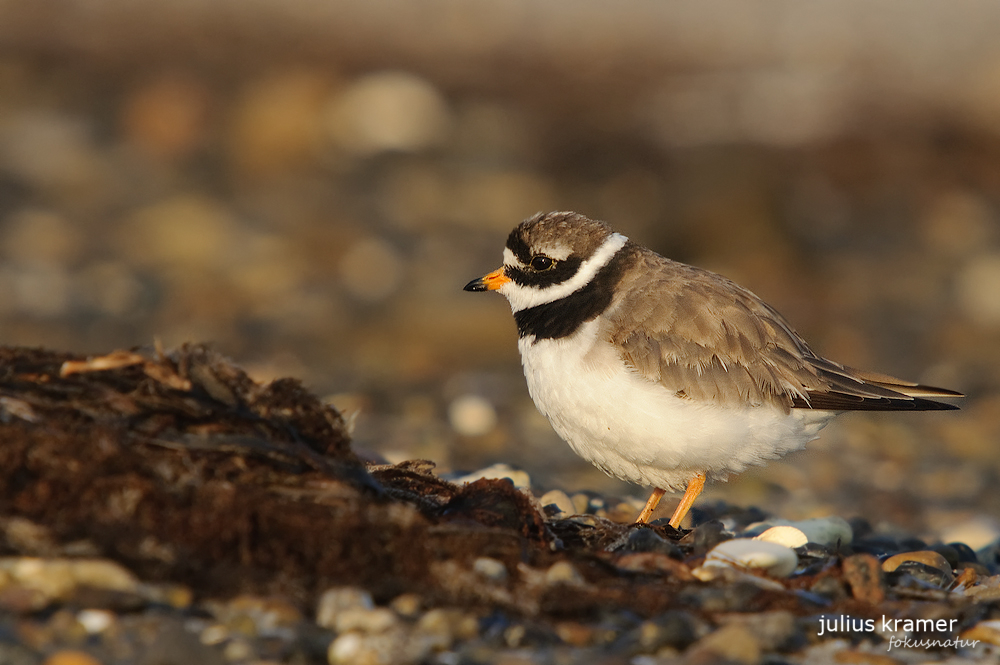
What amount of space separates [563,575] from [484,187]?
10.6 m

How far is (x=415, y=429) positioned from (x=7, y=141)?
872 cm

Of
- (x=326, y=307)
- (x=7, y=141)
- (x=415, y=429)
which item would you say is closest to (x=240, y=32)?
(x=7, y=141)

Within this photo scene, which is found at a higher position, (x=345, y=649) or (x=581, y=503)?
(x=581, y=503)

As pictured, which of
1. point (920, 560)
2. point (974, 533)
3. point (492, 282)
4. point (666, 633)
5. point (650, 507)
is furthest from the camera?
point (974, 533)

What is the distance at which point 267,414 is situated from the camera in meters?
4.09

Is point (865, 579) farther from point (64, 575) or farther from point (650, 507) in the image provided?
point (64, 575)

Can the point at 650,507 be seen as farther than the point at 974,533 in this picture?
No

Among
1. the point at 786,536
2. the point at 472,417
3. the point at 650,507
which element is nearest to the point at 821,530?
the point at 786,536

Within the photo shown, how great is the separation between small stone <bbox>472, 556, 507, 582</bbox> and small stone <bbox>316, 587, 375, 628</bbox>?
1.37 feet

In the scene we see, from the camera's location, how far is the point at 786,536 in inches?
196

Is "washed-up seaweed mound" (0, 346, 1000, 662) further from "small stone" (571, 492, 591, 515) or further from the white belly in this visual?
"small stone" (571, 492, 591, 515)

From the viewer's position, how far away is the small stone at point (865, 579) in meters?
4.04

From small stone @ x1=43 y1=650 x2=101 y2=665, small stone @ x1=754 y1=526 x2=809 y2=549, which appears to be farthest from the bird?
small stone @ x1=43 y1=650 x2=101 y2=665

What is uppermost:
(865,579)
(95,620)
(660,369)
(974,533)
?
(660,369)
